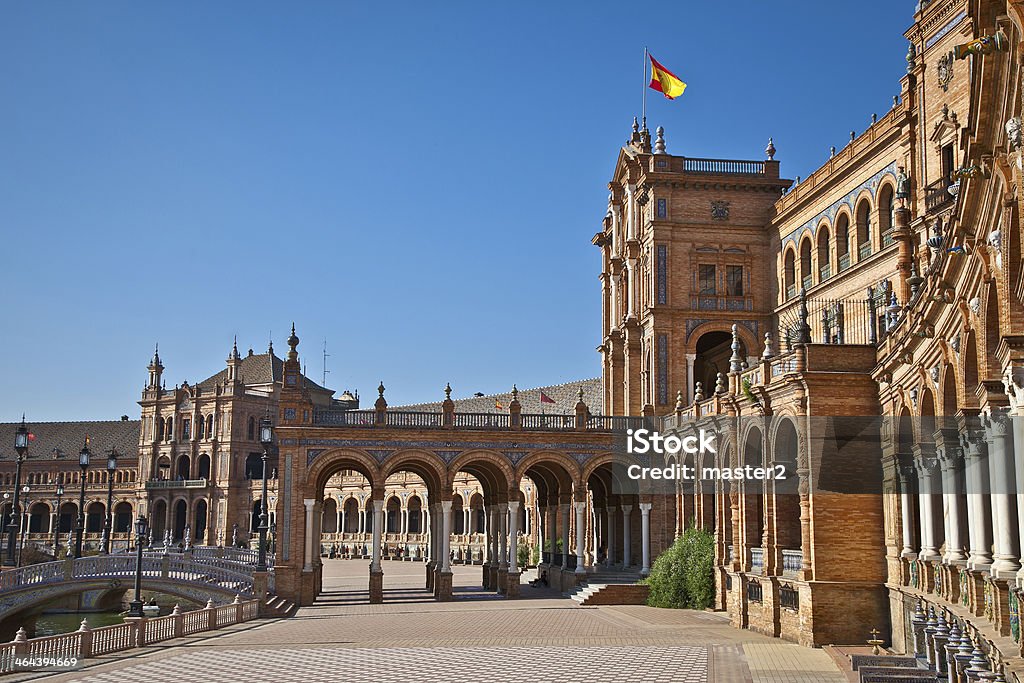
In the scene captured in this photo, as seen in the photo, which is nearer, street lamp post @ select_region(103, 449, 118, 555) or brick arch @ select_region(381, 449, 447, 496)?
brick arch @ select_region(381, 449, 447, 496)

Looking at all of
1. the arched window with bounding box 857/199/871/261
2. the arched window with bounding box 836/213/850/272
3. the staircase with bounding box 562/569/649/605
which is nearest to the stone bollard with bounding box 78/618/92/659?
the staircase with bounding box 562/569/649/605

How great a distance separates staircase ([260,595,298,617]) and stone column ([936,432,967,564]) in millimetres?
23900

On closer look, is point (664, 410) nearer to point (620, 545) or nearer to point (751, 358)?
point (751, 358)

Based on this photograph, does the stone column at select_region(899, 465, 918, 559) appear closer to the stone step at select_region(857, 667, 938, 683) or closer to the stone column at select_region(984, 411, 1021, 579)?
the stone step at select_region(857, 667, 938, 683)

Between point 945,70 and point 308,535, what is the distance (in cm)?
2678

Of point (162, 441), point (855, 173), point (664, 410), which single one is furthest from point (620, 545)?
point (162, 441)

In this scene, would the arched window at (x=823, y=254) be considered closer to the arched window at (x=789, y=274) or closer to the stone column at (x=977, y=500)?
the arched window at (x=789, y=274)

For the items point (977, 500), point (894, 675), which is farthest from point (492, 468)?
point (977, 500)

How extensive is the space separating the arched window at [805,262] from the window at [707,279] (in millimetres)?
4143

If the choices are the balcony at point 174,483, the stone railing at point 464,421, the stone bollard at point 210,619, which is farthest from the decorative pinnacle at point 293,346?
the balcony at point 174,483

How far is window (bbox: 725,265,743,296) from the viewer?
45.0 metres

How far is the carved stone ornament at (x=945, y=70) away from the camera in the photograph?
2944 centimetres

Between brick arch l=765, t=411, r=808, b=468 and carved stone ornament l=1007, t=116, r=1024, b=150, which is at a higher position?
carved stone ornament l=1007, t=116, r=1024, b=150

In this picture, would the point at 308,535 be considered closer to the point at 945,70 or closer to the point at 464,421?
the point at 464,421
